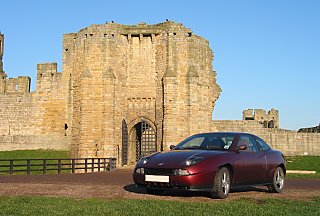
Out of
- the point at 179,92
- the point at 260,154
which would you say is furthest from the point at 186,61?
the point at 260,154

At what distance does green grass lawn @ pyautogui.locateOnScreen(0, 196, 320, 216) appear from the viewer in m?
6.97

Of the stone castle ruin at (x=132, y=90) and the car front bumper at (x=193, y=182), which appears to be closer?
the car front bumper at (x=193, y=182)

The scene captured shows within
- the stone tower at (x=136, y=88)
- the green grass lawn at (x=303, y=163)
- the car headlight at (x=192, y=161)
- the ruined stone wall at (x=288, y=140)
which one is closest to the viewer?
the car headlight at (x=192, y=161)

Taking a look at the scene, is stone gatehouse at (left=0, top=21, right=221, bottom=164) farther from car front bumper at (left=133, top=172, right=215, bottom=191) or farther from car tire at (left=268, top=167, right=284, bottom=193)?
car front bumper at (left=133, top=172, right=215, bottom=191)

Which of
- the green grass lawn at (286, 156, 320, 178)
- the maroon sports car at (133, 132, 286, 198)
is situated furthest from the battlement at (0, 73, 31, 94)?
the maroon sports car at (133, 132, 286, 198)

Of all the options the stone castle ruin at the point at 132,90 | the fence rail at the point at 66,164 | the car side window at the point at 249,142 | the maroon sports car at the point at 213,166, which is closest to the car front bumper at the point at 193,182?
the maroon sports car at the point at 213,166

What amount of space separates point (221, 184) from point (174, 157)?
1055mm

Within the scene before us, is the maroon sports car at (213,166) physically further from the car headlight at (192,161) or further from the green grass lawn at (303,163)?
the green grass lawn at (303,163)

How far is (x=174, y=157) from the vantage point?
9.20m

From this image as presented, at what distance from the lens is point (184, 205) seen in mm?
7695

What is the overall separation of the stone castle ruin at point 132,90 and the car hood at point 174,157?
23031 millimetres

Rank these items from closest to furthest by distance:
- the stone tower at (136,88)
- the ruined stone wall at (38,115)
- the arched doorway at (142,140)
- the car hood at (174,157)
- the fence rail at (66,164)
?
the car hood at (174,157) < the fence rail at (66,164) < the stone tower at (136,88) < the arched doorway at (142,140) < the ruined stone wall at (38,115)

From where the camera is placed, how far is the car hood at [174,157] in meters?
8.97

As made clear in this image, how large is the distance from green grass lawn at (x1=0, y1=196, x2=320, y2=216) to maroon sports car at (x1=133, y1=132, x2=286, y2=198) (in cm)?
66
